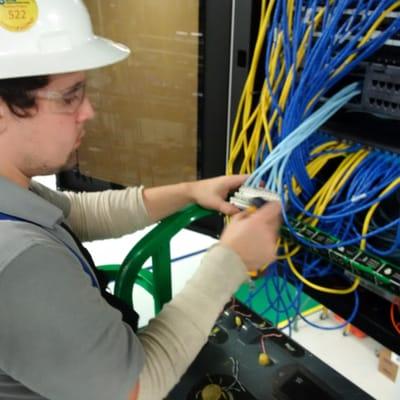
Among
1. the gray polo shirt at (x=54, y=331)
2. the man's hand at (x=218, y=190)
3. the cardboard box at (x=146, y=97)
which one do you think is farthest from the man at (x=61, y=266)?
the cardboard box at (x=146, y=97)

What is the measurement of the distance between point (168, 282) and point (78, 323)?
386 millimetres

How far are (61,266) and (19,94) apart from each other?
0.22 m

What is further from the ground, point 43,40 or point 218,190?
point 43,40

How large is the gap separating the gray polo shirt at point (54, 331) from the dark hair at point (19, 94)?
14cm

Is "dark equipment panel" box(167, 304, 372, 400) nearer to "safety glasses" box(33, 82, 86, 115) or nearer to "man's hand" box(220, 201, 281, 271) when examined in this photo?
"man's hand" box(220, 201, 281, 271)

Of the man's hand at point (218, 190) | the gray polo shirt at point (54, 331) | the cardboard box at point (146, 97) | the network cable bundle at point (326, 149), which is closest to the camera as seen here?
the gray polo shirt at point (54, 331)

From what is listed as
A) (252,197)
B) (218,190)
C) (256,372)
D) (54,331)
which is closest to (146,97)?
(218,190)

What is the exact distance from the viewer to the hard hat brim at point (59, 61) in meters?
0.56

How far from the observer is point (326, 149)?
0.74m

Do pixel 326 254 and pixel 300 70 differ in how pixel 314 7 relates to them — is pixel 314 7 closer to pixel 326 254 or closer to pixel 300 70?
pixel 300 70

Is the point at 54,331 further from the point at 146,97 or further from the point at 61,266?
the point at 146,97

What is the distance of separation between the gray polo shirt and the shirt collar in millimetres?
30

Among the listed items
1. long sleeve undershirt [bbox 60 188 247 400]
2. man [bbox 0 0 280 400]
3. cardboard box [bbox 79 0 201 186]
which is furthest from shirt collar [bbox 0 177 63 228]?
cardboard box [bbox 79 0 201 186]

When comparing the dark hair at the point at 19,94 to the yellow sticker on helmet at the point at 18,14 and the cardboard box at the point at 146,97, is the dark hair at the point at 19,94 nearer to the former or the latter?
the yellow sticker on helmet at the point at 18,14
